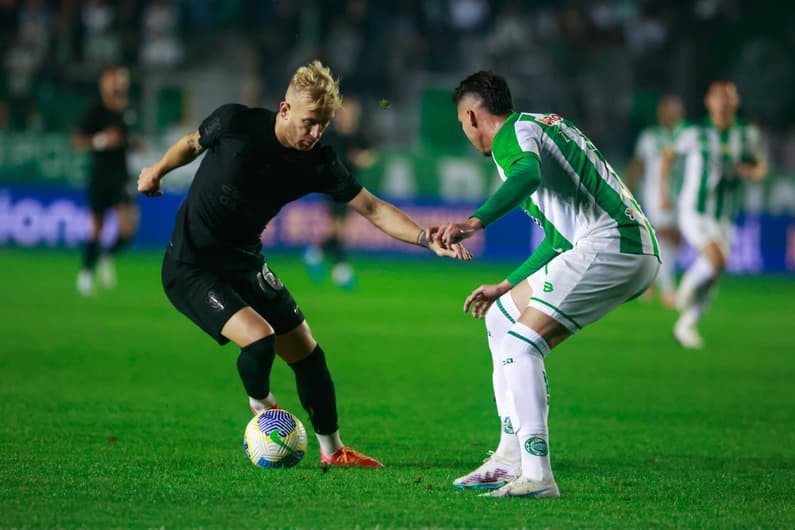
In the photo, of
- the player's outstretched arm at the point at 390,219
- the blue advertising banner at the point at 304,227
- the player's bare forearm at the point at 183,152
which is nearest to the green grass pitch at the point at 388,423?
the player's outstretched arm at the point at 390,219

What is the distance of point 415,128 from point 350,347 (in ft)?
42.4

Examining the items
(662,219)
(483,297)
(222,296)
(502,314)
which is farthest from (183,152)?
(662,219)

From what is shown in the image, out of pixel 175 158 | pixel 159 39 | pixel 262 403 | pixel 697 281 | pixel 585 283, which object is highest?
pixel 159 39

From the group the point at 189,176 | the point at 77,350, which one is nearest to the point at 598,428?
the point at 77,350

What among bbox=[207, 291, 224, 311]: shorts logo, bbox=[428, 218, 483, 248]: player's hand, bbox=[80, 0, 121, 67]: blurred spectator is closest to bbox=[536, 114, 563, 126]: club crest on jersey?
bbox=[428, 218, 483, 248]: player's hand

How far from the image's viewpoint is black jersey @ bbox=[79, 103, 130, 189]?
1705 centimetres

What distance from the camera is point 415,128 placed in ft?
81.0

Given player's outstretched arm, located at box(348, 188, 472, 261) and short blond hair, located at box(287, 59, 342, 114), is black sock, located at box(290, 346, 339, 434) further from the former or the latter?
short blond hair, located at box(287, 59, 342, 114)

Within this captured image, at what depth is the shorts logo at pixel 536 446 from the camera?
5910mm

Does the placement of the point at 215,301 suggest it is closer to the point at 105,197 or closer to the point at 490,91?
the point at 490,91

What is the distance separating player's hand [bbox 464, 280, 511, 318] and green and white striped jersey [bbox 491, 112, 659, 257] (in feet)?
1.28

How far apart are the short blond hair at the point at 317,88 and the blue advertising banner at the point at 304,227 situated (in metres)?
16.3

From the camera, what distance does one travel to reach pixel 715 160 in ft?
44.9

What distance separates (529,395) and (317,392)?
1.40 metres
